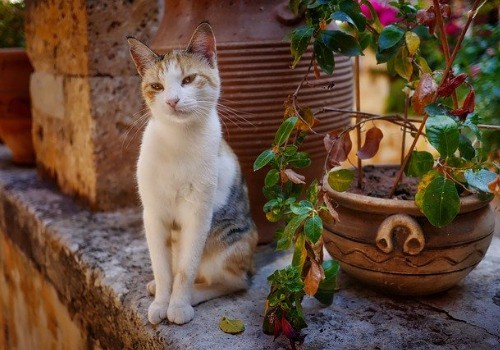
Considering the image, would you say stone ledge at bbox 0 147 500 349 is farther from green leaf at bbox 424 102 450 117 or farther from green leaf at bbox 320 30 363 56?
green leaf at bbox 320 30 363 56

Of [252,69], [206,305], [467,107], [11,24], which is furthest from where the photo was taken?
[11,24]

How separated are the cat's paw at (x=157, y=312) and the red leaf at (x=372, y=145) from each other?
585 millimetres

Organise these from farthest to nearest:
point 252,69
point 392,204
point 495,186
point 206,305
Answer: point 252,69 → point 206,305 → point 392,204 → point 495,186

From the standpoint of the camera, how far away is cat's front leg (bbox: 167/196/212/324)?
119cm

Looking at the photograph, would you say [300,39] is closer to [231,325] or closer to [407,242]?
[407,242]

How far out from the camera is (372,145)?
1242mm

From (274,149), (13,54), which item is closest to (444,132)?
(274,149)

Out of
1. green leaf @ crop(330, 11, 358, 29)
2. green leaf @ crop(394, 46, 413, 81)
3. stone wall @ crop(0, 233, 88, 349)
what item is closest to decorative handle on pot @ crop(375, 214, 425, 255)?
green leaf @ crop(394, 46, 413, 81)

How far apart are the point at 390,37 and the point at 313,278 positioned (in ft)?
1.87

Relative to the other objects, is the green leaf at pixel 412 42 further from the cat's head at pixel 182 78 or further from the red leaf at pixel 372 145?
the cat's head at pixel 182 78

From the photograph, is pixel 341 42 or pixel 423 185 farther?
pixel 341 42

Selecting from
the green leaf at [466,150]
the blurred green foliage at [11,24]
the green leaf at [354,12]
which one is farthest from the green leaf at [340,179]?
the blurred green foliage at [11,24]

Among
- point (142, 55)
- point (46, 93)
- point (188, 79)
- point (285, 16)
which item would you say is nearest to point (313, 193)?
point (188, 79)

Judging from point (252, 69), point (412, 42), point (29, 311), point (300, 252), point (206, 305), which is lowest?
point (29, 311)
